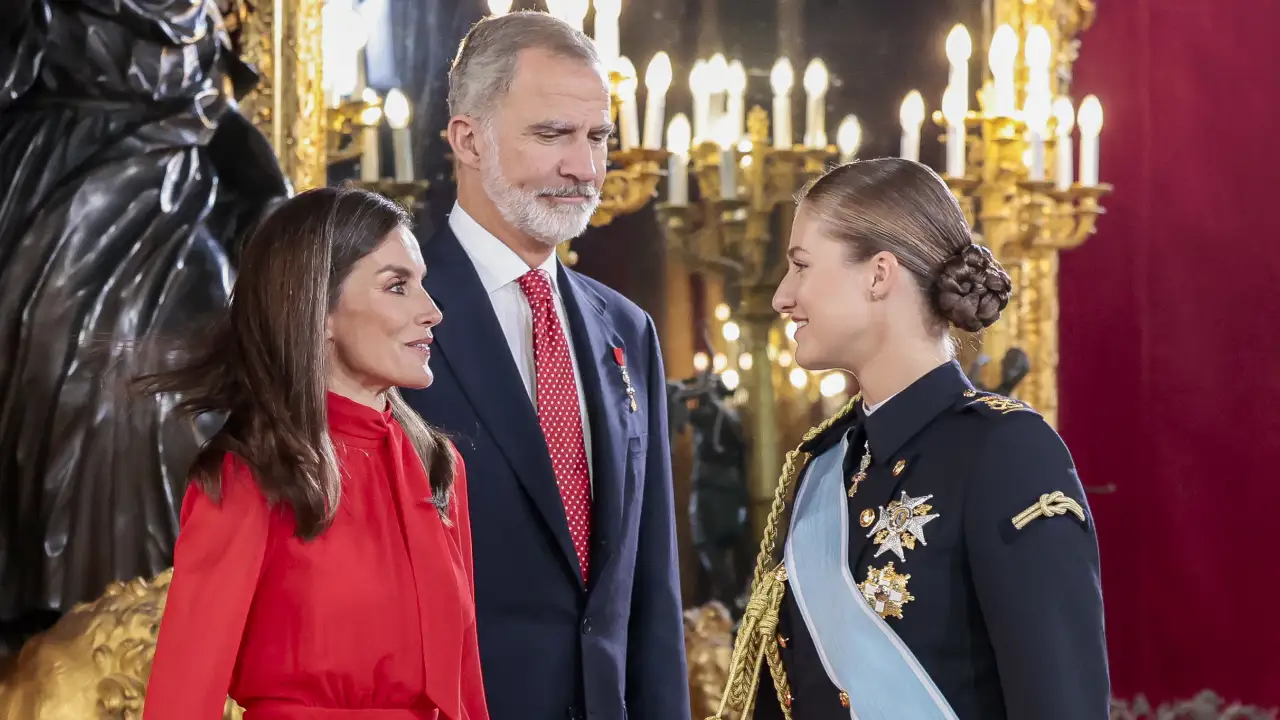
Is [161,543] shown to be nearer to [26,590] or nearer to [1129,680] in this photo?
[26,590]

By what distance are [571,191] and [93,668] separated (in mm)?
1260

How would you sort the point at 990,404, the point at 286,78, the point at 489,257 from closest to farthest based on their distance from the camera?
the point at 990,404, the point at 489,257, the point at 286,78

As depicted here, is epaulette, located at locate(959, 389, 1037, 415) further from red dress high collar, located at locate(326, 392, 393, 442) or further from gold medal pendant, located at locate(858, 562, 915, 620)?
red dress high collar, located at locate(326, 392, 393, 442)

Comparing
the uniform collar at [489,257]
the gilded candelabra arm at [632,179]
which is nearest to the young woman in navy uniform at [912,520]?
the uniform collar at [489,257]

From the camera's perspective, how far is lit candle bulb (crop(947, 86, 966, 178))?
3.67 meters

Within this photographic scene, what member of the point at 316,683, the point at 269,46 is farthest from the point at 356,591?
the point at 269,46

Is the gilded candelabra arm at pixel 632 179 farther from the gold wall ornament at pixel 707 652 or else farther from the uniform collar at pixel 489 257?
the uniform collar at pixel 489 257

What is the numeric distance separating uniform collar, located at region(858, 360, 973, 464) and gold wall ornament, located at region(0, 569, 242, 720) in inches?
58.1

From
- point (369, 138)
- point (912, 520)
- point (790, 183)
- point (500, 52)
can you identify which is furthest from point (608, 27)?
point (912, 520)

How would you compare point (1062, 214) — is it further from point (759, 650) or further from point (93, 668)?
point (93, 668)

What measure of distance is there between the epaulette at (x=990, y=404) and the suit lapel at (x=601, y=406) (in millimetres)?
614

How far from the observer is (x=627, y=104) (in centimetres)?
339

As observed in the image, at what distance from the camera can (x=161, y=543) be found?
2.71 meters

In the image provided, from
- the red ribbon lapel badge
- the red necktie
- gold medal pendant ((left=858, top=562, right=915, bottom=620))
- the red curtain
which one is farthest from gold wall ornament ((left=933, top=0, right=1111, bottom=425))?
gold medal pendant ((left=858, top=562, right=915, bottom=620))
